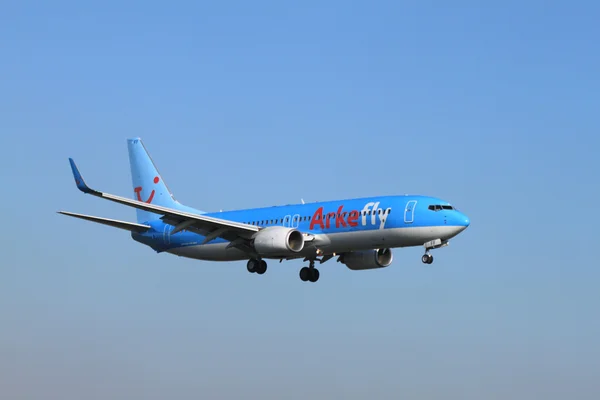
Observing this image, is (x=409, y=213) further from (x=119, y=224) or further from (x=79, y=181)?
(x=119, y=224)

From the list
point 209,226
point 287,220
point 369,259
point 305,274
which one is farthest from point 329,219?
point 305,274

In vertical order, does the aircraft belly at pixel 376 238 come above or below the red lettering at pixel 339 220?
below

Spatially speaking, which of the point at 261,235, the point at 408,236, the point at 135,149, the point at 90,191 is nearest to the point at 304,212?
the point at 261,235

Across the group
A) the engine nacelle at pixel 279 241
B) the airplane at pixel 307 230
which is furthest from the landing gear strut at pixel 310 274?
the engine nacelle at pixel 279 241

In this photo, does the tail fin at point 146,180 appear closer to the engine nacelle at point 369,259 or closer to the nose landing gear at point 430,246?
the engine nacelle at point 369,259

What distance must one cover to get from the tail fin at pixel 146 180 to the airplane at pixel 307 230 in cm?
489

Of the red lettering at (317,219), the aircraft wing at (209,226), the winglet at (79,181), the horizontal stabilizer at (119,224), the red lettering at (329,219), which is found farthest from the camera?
the horizontal stabilizer at (119,224)

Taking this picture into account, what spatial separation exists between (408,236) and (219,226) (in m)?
11.4

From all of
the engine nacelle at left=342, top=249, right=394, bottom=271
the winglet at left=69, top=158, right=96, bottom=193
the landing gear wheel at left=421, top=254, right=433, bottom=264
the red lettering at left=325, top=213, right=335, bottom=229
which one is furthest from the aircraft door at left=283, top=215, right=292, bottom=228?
the winglet at left=69, top=158, right=96, bottom=193

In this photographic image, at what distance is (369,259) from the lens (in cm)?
7256

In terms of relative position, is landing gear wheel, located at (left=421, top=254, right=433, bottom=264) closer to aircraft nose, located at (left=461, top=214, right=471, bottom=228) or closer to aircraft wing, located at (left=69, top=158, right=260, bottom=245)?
aircraft nose, located at (left=461, top=214, right=471, bottom=228)

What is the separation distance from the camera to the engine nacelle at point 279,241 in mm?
66688

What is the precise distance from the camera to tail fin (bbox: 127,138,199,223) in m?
82.1

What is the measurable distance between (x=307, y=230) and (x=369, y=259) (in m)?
5.86
